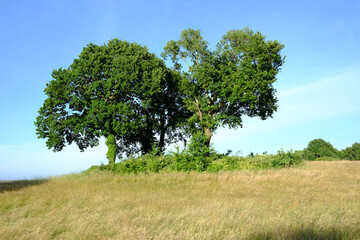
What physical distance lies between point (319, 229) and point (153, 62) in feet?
89.9

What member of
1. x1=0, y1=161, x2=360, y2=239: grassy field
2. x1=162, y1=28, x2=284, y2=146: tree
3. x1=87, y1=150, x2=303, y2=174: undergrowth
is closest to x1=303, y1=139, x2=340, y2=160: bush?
x1=162, y1=28, x2=284, y2=146: tree

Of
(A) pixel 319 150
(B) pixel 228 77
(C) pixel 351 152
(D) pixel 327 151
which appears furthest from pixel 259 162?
(C) pixel 351 152

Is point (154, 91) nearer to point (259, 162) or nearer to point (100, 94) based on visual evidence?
point (100, 94)

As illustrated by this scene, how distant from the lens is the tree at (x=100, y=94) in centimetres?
2855

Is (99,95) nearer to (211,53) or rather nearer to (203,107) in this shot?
(203,107)

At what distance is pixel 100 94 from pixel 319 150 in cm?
6110

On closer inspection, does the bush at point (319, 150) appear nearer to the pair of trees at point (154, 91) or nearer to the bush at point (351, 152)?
the bush at point (351, 152)

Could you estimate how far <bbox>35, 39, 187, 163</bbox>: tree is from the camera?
93.7 feet

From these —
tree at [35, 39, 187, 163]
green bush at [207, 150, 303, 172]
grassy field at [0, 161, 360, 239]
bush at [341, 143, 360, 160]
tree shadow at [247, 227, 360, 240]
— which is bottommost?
tree shadow at [247, 227, 360, 240]

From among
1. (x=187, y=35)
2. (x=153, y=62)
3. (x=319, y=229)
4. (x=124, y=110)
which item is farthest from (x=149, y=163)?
(x=187, y=35)

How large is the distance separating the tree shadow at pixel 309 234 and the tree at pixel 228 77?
24558 mm

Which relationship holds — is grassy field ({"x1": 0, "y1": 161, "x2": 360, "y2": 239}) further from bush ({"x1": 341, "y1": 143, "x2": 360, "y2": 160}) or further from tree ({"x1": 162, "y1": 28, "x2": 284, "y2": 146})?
bush ({"x1": 341, "y1": 143, "x2": 360, "y2": 160})

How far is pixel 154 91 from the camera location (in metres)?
29.9

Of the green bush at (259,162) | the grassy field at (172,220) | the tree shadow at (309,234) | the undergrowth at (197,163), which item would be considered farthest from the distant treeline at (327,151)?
the tree shadow at (309,234)
